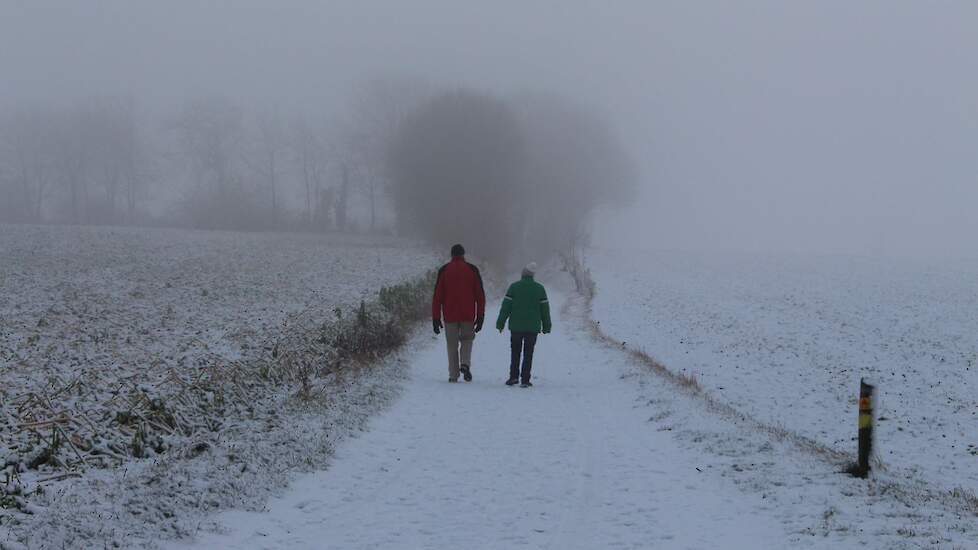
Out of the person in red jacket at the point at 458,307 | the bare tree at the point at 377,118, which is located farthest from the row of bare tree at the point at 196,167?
the person in red jacket at the point at 458,307

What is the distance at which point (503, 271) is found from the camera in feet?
177

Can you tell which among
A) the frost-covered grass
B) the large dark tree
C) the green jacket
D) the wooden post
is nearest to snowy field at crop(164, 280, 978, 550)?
the wooden post

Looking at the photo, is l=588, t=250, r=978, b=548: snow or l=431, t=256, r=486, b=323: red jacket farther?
l=431, t=256, r=486, b=323: red jacket

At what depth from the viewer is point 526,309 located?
549 inches

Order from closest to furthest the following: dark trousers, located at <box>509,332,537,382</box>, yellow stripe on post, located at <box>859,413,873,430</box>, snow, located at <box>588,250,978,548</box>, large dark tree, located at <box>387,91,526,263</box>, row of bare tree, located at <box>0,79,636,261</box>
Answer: snow, located at <box>588,250,978,548</box>, yellow stripe on post, located at <box>859,413,873,430</box>, dark trousers, located at <box>509,332,537,382</box>, large dark tree, located at <box>387,91,526,263</box>, row of bare tree, located at <box>0,79,636,261</box>

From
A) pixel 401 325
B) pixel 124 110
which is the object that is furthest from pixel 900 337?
pixel 124 110

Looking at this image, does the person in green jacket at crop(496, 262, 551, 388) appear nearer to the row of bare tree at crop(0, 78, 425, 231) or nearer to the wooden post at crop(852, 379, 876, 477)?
the wooden post at crop(852, 379, 876, 477)

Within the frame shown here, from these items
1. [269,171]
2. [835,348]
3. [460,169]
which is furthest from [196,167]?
[835,348]

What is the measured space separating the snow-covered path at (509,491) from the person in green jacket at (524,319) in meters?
1.92

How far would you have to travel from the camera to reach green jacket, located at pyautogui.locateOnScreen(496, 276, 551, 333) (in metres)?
13.9

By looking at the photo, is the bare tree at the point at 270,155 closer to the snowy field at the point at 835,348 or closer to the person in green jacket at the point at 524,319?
the snowy field at the point at 835,348

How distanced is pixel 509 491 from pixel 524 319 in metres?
6.77

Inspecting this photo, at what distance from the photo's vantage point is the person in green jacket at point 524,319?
13805 millimetres

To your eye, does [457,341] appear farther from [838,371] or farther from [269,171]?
[269,171]
